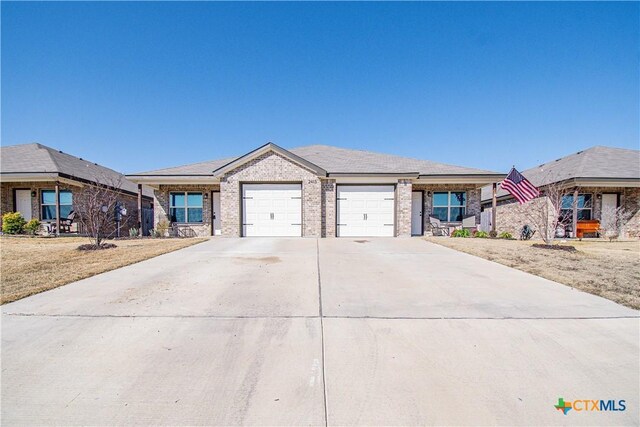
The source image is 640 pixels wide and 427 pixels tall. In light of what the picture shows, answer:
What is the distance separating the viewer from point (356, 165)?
45.1 ft

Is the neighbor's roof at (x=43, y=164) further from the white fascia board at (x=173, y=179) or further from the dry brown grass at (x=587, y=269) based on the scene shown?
the dry brown grass at (x=587, y=269)

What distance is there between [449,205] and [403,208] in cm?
374

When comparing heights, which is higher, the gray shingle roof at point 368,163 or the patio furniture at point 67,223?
the gray shingle roof at point 368,163

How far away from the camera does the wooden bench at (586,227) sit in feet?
47.0

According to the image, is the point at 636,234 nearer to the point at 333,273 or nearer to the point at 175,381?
the point at 333,273

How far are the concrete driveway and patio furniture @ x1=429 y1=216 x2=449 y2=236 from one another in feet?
32.0

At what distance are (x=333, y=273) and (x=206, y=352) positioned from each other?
3.42 m

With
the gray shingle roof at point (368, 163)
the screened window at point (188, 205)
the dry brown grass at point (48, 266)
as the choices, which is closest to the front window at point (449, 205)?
the gray shingle roof at point (368, 163)

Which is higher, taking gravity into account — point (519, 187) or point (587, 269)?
point (519, 187)

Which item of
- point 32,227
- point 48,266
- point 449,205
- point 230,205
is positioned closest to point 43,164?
point 32,227

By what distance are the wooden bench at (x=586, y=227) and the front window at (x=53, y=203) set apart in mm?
28109

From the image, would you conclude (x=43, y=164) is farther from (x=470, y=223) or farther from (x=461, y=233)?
(x=470, y=223)

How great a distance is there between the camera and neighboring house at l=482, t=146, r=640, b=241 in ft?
45.8

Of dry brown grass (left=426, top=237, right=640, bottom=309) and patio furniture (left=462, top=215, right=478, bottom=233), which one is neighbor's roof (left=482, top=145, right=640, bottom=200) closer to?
patio furniture (left=462, top=215, right=478, bottom=233)
